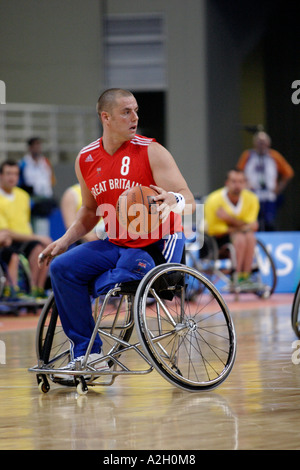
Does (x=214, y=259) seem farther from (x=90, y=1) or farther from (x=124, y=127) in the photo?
(x=90, y=1)

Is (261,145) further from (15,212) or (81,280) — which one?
(81,280)

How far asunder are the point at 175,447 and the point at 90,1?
12.8 meters

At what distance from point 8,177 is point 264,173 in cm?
425

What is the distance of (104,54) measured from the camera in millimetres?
15023

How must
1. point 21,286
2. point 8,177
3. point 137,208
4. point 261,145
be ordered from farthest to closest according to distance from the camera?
point 261,145, point 8,177, point 21,286, point 137,208

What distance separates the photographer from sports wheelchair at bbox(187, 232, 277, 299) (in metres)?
9.65

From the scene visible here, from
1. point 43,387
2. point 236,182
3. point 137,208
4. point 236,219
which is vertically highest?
point 137,208

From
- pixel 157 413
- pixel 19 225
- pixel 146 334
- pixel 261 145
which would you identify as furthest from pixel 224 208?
pixel 157 413

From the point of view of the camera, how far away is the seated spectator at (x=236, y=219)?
9844mm

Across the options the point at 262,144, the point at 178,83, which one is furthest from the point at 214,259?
the point at 178,83

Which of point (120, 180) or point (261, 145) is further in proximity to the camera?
point (261, 145)

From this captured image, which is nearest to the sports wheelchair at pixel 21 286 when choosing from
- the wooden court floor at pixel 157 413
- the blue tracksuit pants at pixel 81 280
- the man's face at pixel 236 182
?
the man's face at pixel 236 182

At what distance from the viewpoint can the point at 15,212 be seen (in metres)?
8.80

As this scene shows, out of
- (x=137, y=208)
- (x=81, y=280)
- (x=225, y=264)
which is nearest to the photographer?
(x=137, y=208)
